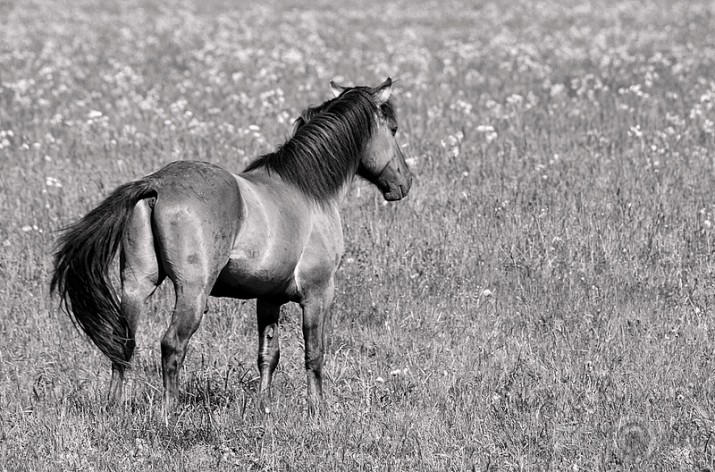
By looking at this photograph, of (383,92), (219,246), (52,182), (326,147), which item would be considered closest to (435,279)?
(383,92)

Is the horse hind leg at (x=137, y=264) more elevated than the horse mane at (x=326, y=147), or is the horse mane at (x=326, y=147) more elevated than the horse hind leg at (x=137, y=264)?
the horse mane at (x=326, y=147)

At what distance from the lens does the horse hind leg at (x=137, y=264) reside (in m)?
5.37

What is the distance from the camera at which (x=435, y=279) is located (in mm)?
8289

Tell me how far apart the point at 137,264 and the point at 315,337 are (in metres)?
1.30

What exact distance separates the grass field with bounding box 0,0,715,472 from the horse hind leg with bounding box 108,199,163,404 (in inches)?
26.4

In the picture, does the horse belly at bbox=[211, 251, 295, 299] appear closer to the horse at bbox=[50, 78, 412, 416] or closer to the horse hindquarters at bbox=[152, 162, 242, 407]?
the horse at bbox=[50, 78, 412, 416]

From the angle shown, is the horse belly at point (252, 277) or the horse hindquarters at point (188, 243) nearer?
the horse hindquarters at point (188, 243)

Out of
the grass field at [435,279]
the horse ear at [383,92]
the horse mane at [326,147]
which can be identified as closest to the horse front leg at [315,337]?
the grass field at [435,279]

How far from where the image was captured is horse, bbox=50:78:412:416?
5.34m

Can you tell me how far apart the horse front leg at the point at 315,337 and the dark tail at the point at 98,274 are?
3.66 ft

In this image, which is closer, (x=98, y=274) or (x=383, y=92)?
(x=98, y=274)

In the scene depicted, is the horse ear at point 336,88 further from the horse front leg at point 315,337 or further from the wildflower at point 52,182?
the wildflower at point 52,182

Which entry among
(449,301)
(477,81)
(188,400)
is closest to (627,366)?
(449,301)

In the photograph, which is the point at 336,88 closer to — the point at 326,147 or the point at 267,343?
the point at 326,147
